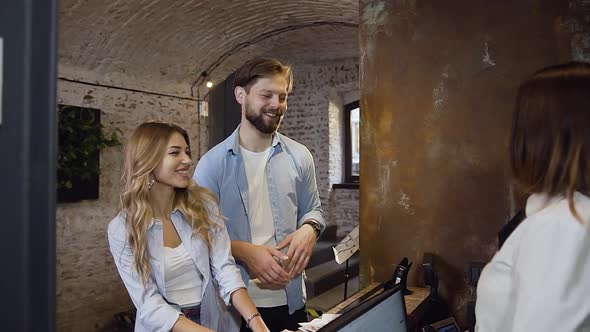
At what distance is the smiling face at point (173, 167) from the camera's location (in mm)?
2084

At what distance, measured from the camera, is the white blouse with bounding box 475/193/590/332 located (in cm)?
91

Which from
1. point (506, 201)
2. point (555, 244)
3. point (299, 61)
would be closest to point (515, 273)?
point (555, 244)

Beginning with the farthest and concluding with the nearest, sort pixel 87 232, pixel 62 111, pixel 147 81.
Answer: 1. pixel 147 81
2. pixel 87 232
3. pixel 62 111

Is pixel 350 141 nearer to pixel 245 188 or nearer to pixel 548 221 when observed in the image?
pixel 245 188

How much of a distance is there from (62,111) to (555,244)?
4.53m

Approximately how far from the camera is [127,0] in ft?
13.5

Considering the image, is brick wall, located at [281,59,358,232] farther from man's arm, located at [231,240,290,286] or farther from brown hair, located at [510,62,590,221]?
brown hair, located at [510,62,590,221]

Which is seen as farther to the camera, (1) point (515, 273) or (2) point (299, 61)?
(2) point (299, 61)

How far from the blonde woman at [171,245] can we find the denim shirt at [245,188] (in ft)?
0.51

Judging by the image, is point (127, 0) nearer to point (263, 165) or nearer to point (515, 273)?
point (263, 165)

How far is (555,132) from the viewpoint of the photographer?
985 mm

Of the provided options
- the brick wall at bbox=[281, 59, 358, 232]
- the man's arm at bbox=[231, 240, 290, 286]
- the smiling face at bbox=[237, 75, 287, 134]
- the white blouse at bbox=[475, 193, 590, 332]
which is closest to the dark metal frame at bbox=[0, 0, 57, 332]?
the white blouse at bbox=[475, 193, 590, 332]

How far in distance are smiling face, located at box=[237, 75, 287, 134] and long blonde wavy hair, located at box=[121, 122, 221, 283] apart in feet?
1.13

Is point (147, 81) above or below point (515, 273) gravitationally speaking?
above
